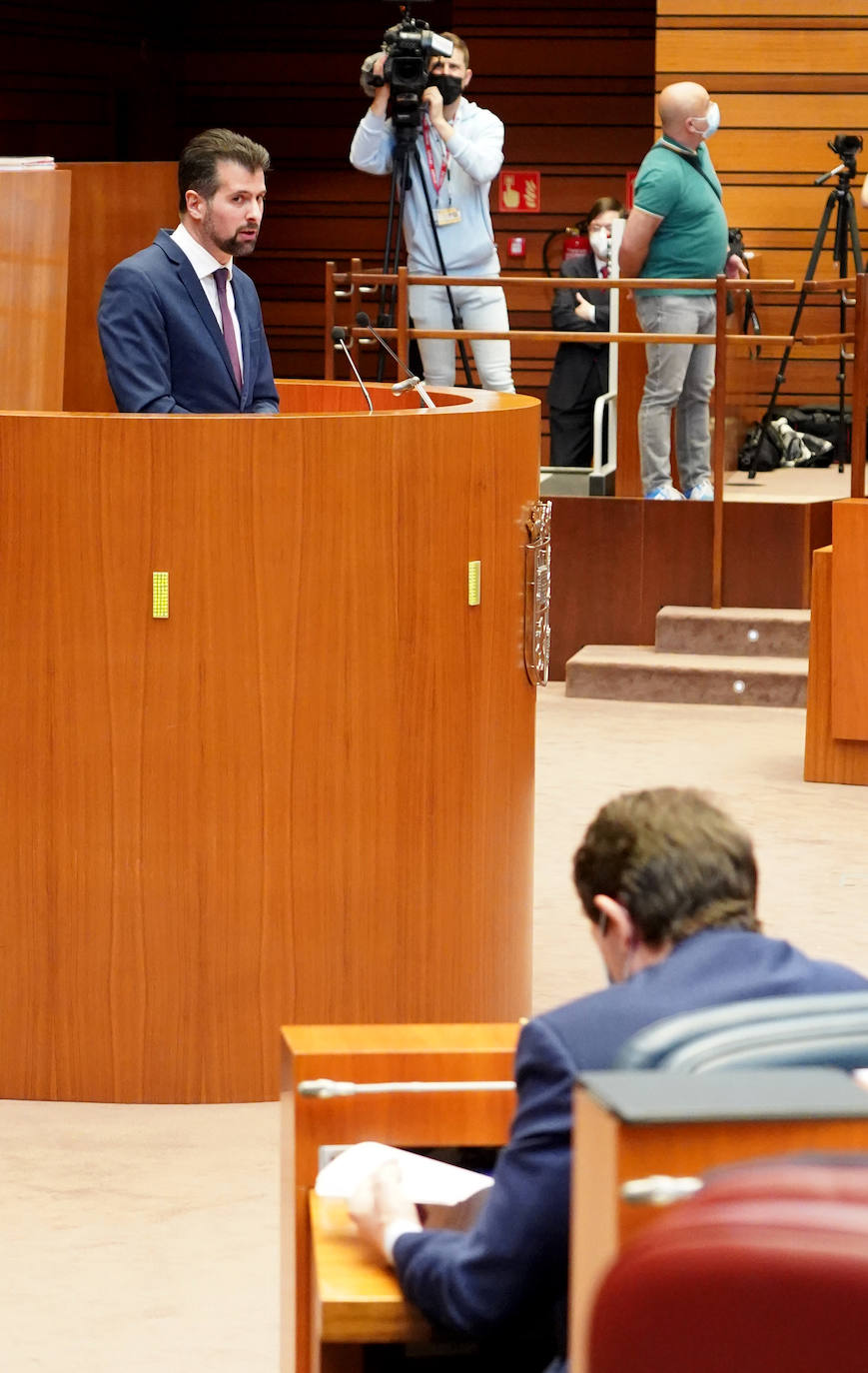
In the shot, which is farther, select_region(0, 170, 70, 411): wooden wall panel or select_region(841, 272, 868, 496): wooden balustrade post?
select_region(841, 272, 868, 496): wooden balustrade post

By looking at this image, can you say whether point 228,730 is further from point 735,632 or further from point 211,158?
point 735,632

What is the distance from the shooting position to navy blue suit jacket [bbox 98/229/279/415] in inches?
131

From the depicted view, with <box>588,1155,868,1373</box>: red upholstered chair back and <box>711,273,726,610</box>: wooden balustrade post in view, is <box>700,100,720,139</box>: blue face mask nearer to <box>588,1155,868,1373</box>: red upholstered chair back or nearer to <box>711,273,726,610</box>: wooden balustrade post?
<box>711,273,726,610</box>: wooden balustrade post

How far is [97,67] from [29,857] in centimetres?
944

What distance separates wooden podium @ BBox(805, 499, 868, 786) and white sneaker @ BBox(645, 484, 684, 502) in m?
1.51

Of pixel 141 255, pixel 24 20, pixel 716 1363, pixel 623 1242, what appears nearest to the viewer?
pixel 716 1363

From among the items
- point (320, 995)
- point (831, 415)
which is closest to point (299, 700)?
point (320, 995)

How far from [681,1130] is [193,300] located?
97.8 inches

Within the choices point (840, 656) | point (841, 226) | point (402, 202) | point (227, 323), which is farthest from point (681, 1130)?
point (841, 226)

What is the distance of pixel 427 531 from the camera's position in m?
3.12

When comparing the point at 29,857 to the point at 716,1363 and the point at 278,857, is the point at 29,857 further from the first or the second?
the point at 716,1363

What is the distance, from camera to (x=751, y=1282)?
3.15 ft

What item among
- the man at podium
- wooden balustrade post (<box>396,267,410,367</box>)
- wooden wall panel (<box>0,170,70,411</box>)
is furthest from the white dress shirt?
wooden balustrade post (<box>396,267,410,367</box>)

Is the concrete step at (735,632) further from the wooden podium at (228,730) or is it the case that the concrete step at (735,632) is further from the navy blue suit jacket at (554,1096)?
the navy blue suit jacket at (554,1096)
